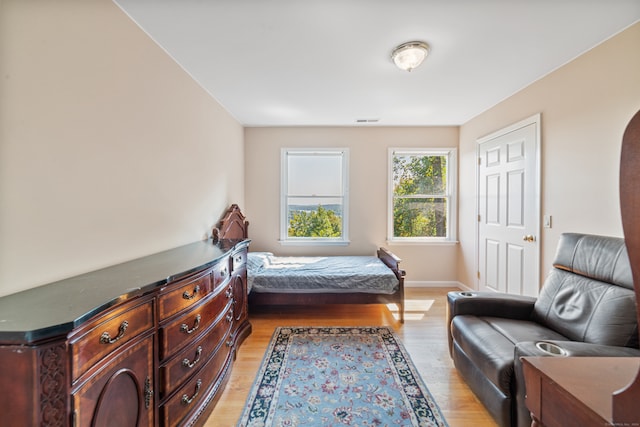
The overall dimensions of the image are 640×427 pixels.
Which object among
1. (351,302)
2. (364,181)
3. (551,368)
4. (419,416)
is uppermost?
(364,181)

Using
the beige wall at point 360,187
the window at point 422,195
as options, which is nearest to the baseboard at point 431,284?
the beige wall at point 360,187

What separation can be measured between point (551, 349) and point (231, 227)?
9.91ft

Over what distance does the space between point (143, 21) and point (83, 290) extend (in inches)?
68.1

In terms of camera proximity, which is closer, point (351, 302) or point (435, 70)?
point (435, 70)

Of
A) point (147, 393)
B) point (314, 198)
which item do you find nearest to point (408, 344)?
point (147, 393)

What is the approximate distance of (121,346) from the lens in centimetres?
100

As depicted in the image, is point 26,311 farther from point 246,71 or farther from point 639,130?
point 246,71

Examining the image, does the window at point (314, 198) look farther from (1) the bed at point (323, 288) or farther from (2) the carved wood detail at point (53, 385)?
(2) the carved wood detail at point (53, 385)

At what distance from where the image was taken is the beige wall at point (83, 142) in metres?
1.07

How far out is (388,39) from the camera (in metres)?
1.88

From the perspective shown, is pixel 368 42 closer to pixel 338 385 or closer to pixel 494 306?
pixel 494 306

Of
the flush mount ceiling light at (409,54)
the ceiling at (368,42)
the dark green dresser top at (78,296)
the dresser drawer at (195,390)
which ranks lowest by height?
the dresser drawer at (195,390)

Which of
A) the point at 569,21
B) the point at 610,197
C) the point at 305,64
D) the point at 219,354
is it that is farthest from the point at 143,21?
the point at 610,197

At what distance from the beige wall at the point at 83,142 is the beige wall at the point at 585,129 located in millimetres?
3371
